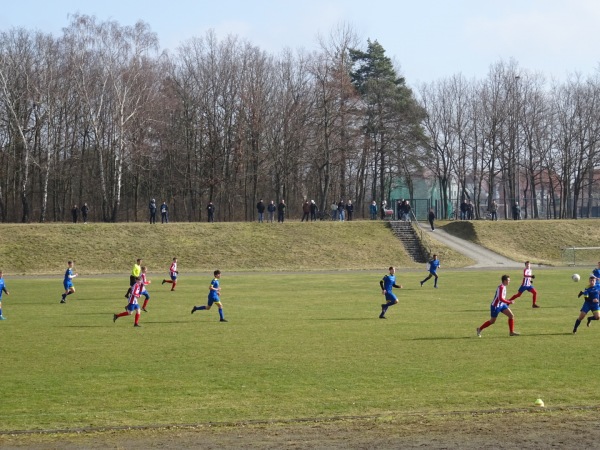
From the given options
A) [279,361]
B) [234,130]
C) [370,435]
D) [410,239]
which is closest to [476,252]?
[410,239]

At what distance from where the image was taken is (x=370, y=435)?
14648mm

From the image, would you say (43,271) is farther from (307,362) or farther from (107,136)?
(307,362)

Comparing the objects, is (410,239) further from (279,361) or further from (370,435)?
(370,435)

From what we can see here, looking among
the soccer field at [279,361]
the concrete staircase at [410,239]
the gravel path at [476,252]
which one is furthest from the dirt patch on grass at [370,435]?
the concrete staircase at [410,239]

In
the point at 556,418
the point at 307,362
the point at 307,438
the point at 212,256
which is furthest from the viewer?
the point at 212,256

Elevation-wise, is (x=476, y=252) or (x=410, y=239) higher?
(x=410, y=239)

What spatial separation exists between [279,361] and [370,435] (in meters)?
7.15

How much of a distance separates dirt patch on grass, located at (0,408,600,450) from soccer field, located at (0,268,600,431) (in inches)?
21.6

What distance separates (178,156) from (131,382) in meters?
68.0

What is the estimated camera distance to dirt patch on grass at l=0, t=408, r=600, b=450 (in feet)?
46.2

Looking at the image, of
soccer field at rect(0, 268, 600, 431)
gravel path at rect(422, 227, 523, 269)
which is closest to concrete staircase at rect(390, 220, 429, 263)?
gravel path at rect(422, 227, 523, 269)

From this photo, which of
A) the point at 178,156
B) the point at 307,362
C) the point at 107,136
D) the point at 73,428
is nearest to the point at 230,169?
the point at 178,156

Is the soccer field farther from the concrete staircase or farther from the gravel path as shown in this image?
the concrete staircase

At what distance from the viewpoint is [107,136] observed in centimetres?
8319
